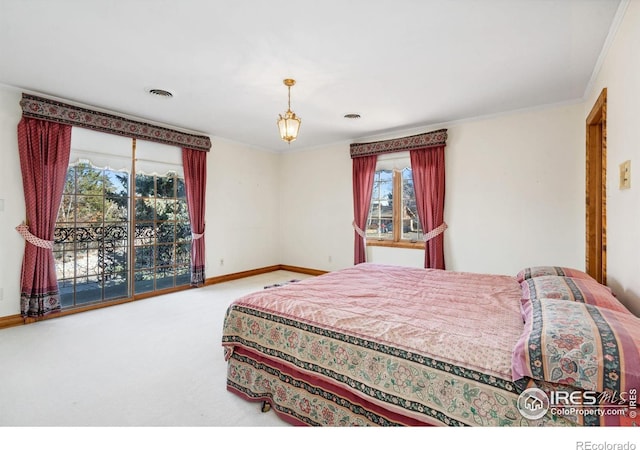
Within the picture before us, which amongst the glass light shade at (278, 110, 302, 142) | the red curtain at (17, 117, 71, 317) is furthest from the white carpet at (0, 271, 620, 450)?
the glass light shade at (278, 110, 302, 142)

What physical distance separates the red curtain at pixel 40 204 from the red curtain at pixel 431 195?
15.3 feet

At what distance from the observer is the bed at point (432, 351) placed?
1.05 metres

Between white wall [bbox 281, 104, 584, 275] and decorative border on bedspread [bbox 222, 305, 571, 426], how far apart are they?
3332mm

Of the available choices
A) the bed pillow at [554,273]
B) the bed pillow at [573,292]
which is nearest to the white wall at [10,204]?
the bed pillow at [573,292]

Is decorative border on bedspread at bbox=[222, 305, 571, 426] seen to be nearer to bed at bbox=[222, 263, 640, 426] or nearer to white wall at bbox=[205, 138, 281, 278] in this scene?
bed at bbox=[222, 263, 640, 426]

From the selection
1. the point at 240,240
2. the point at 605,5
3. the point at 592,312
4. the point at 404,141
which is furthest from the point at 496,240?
the point at 240,240

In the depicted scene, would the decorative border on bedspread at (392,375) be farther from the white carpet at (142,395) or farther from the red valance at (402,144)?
the red valance at (402,144)

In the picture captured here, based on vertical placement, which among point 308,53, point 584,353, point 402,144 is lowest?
point 584,353

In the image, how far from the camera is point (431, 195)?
4465 mm

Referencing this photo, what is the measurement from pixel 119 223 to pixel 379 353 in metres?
4.20

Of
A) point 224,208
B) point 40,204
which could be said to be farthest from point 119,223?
point 224,208

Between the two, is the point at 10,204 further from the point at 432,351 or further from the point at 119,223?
the point at 432,351

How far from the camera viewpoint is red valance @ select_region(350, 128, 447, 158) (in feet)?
14.2
